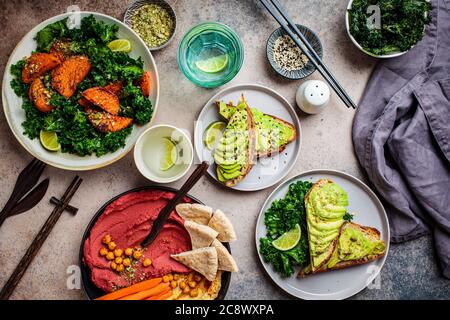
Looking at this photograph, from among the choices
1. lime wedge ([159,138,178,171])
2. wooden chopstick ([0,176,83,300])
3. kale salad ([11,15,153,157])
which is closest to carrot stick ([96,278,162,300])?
wooden chopstick ([0,176,83,300])

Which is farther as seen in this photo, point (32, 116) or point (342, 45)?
point (342, 45)

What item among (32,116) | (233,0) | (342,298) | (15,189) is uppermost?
(32,116)

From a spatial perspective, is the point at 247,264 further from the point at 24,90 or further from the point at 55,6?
the point at 55,6

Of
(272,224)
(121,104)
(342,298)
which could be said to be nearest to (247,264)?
(272,224)

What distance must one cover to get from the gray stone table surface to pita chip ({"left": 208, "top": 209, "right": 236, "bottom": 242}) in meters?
0.20

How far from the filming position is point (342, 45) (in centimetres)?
281

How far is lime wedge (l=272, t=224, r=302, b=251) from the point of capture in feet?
8.69

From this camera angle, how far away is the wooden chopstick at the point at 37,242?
8.63ft

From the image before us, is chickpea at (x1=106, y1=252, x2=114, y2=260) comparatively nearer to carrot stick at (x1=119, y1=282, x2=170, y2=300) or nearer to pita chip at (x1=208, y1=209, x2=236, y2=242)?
carrot stick at (x1=119, y1=282, x2=170, y2=300)

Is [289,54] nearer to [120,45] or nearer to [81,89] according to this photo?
[120,45]

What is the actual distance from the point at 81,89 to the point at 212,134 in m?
0.75

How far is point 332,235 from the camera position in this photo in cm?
262

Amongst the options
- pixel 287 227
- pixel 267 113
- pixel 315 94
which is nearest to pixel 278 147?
pixel 267 113
